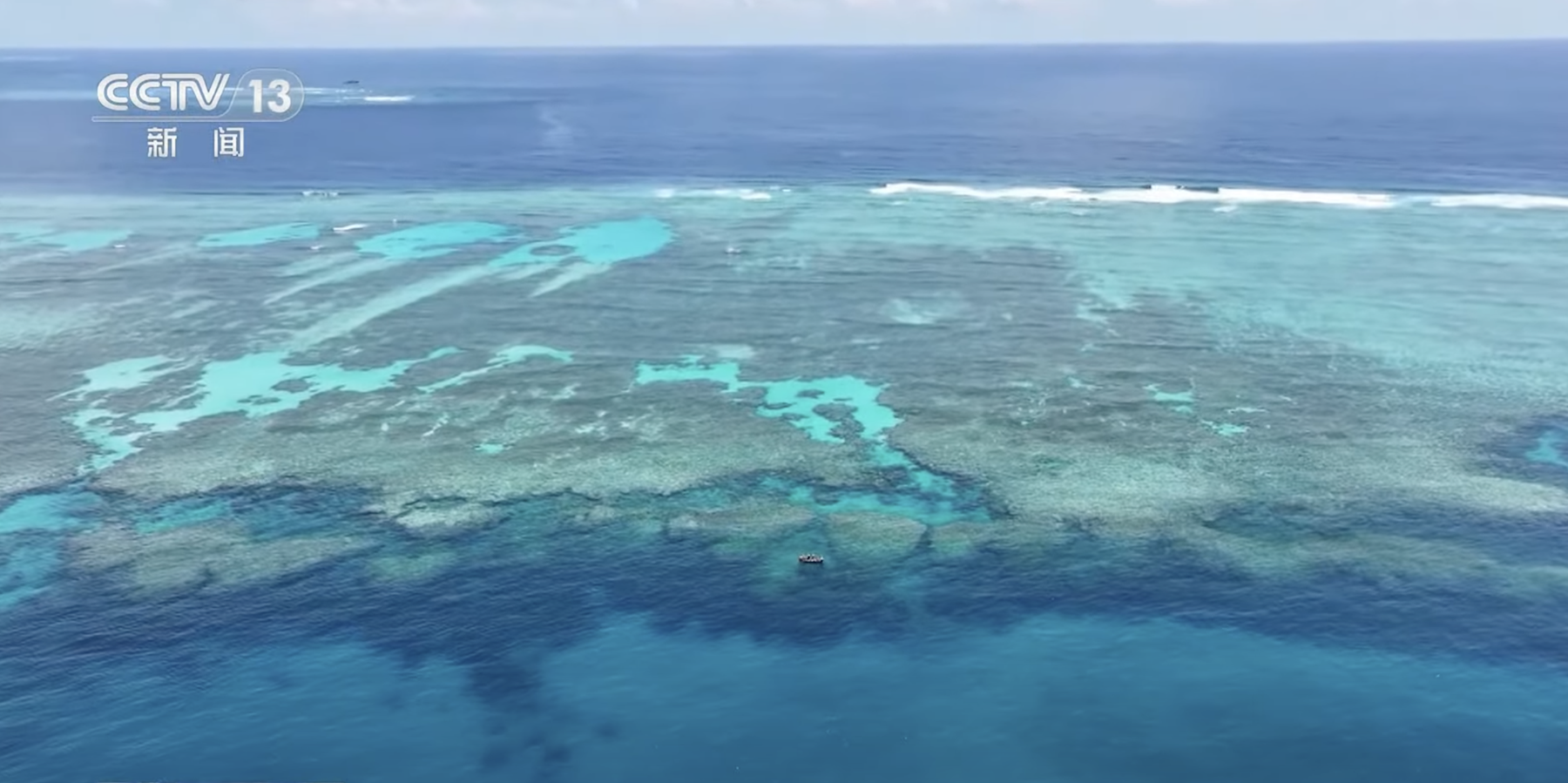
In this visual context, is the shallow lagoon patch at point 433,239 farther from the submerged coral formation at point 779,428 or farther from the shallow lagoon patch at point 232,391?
the shallow lagoon patch at point 232,391

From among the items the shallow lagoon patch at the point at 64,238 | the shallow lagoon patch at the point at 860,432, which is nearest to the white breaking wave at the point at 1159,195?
the shallow lagoon patch at the point at 860,432

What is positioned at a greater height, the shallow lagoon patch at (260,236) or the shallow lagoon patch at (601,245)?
the shallow lagoon patch at (601,245)

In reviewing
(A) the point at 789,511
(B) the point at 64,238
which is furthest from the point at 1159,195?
(B) the point at 64,238

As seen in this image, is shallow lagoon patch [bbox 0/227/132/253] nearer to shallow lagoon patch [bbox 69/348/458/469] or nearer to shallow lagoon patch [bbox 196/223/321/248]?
shallow lagoon patch [bbox 196/223/321/248]

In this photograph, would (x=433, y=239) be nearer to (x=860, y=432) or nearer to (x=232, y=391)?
(x=232, y=391)

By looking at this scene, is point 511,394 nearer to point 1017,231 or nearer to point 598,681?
point 598,681
